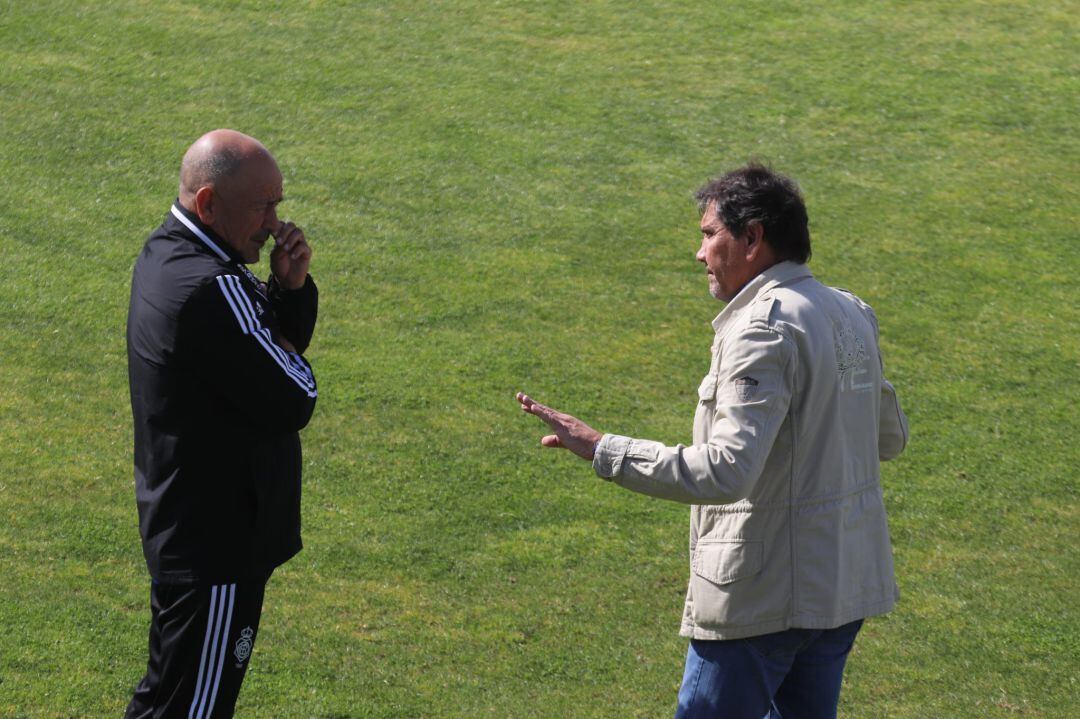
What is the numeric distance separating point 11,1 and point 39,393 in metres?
6.45

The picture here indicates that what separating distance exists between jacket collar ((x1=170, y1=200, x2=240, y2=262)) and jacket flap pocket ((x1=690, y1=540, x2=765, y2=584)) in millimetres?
1551

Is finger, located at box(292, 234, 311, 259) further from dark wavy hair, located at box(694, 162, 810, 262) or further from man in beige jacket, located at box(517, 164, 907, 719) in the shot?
dark wavy hair, located at box(694, 162, 810, 262)

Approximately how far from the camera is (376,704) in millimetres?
4469

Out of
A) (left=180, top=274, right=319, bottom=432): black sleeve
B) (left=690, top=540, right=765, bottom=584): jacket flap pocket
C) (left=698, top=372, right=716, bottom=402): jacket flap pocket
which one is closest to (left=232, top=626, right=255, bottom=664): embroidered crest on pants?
(left=180, top=274, right=319, bottom=432): black sleeve

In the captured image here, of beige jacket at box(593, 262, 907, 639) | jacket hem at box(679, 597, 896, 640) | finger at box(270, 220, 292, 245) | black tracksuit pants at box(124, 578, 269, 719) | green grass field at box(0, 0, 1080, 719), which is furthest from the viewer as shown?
A: green grass field at box(0, 0, 1080, 719)

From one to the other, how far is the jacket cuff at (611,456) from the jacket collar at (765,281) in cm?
43

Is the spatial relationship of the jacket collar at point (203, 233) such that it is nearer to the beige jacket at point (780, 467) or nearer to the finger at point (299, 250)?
the finger at point (299, 250)

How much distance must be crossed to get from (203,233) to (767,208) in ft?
5.05

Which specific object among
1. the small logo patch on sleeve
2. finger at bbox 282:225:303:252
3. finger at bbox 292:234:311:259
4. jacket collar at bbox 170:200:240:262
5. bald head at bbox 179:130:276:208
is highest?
bald head at bbox 179:130:276:208

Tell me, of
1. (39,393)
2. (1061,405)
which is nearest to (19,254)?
(39,393)

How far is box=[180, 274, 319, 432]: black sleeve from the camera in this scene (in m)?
3.23

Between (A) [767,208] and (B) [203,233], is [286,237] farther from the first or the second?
(A) [767,208]

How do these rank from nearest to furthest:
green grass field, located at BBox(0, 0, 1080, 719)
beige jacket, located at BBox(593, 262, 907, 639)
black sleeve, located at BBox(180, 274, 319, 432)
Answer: beige jacket, located at BBox(593, 262, 907, 639)
black sleeve, located at BBox(180, 274, 319, 432)
green grass field, located at BBox(0, 0, 1080, 719)

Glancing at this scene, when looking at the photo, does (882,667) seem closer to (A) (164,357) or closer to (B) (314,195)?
(A) (164,357)
